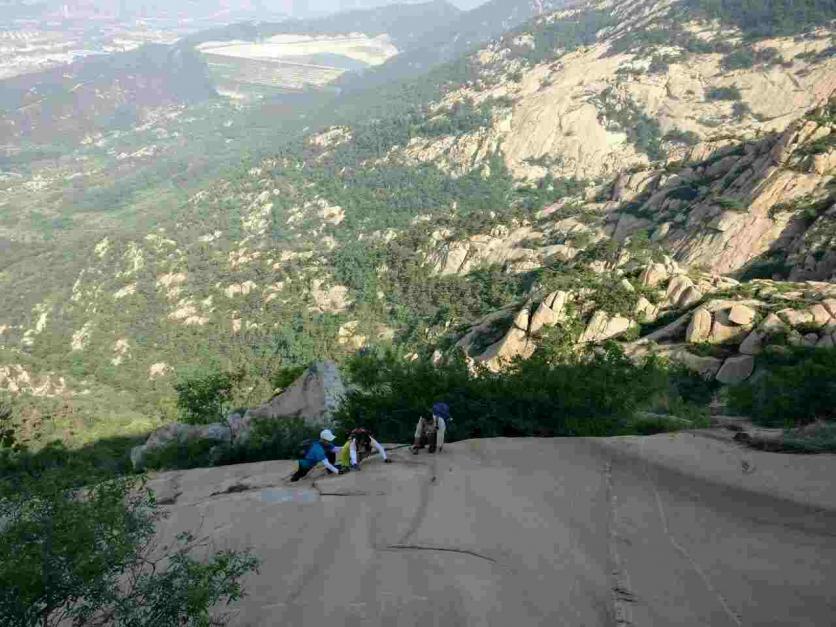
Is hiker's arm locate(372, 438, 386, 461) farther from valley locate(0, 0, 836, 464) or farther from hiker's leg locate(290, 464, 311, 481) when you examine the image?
valley locate(0, 0, 836, 464)

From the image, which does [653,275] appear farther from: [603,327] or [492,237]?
[492,237]

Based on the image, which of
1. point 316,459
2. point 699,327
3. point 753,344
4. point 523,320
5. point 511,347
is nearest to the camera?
point 316,459

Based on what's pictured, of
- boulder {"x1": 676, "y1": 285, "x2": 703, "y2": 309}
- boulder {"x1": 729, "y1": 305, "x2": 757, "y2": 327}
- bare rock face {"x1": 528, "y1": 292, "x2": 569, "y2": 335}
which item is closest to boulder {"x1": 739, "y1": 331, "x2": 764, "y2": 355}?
boulder {"x1": 729, "y1": 305, "x2": 757, "y2": 327}

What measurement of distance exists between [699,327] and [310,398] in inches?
883

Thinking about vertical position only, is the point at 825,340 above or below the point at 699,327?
above

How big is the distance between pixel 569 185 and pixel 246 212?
83.3 m

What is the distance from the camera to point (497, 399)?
61.6 feet

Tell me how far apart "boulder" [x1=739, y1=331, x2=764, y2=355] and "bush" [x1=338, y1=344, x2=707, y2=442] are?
11854 mm

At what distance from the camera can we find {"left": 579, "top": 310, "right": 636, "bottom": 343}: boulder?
1584 inches

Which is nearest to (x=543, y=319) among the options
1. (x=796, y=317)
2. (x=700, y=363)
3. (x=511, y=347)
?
(x=511, y=347)

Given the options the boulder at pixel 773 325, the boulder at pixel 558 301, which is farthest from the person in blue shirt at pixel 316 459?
the boulder at pixel 558 301

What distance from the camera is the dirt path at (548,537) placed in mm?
9117

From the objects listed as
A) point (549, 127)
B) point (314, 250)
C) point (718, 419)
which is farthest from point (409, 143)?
point (718, 419)

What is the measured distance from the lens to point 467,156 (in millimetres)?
144625
